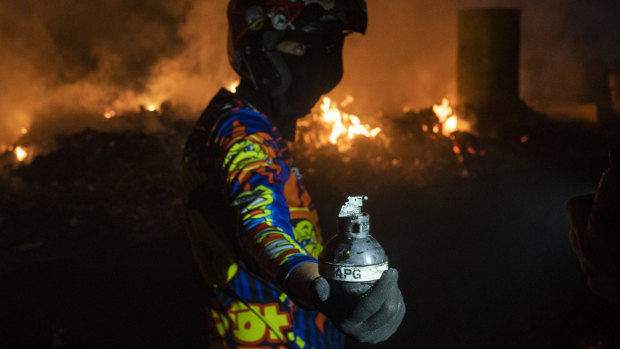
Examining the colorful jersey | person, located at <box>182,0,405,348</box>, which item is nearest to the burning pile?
person, located at <box>182,0,405,348</box>

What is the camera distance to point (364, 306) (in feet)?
4.85

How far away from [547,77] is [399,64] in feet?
23.3

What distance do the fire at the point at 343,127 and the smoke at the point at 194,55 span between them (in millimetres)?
3056

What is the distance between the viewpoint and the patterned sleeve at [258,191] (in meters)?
1.90

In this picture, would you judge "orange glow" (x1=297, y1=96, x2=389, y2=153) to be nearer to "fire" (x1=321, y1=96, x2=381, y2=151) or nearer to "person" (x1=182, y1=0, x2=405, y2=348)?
"fire" (x1=321, y1=96, x2=381, y2=151)

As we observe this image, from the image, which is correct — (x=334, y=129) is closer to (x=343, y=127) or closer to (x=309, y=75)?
(x=343, y=127)

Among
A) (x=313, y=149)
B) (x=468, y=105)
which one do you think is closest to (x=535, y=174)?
(x=468, y=105)

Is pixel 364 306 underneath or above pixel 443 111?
underneath

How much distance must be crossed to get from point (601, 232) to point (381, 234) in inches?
304

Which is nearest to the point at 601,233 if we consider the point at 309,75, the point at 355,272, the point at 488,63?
the point at 355,272

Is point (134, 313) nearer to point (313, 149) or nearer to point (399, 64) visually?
point (313, 149)

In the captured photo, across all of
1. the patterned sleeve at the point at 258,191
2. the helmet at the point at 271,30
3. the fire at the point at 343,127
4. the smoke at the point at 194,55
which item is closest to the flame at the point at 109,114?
the smoke at the point at 194,55

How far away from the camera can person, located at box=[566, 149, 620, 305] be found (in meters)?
1.64

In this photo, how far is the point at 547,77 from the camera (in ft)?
76.7
